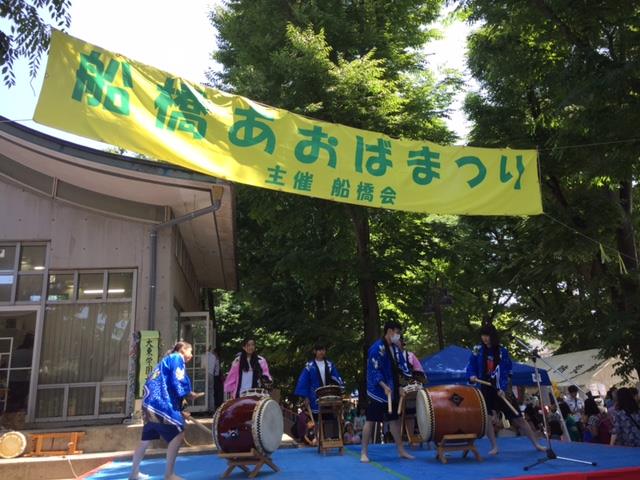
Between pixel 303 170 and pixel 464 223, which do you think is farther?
pixel 464 223

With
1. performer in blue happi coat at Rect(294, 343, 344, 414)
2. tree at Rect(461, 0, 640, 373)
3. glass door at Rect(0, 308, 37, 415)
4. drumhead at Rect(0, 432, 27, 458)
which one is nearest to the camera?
tree at Rect(461, 0, 640, 373)

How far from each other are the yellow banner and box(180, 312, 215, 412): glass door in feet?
26.6

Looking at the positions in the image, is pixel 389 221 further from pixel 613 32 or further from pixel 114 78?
pixel 114 78

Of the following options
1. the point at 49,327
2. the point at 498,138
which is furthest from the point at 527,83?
the point at 49,327

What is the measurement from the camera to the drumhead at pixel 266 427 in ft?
22.0

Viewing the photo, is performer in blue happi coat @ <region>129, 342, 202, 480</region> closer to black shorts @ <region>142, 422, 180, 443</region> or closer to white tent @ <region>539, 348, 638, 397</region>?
black shorts @ <region>142, 422, 180, 443</region>

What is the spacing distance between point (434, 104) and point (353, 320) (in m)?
8.26

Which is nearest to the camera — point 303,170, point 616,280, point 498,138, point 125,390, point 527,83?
point 303,170

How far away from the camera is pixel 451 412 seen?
7.31 m

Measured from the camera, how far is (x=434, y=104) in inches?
A: 627

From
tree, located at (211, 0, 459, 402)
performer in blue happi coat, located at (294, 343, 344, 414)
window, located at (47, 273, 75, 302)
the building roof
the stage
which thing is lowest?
the stage

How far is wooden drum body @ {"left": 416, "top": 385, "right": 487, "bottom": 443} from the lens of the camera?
23.8 ft

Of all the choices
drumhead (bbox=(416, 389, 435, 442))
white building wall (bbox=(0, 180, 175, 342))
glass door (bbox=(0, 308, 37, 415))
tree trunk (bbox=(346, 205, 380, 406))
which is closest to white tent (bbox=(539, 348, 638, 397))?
tree trunk (bbox=(346, 205, 380, 406))

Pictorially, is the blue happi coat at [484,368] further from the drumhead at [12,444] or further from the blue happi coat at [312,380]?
the drumhead at [12,444]
